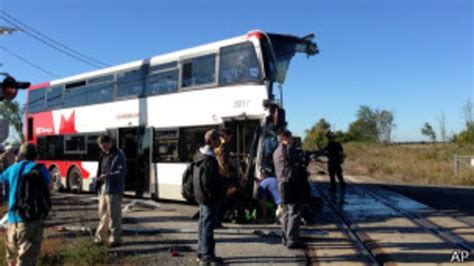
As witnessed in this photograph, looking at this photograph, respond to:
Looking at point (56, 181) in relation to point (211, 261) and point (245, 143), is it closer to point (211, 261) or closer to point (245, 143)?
point (245, 143)

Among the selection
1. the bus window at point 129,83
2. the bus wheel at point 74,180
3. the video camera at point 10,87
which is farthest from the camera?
the bus wheel at point 74,180

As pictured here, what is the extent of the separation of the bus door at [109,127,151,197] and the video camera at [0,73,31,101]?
4.89 m

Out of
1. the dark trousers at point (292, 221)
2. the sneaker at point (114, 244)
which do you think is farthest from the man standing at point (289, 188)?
the sneaker at point (114, 244)

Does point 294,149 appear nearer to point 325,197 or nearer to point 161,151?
point 161,151

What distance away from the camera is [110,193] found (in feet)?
24.8

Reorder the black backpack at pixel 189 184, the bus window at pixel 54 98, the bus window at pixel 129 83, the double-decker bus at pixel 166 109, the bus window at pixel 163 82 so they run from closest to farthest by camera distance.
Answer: the black backpack at pixel 189 184
the double-decker bus at pixel 166 109
the bus window at pixel 163 82
the bus window at pixel 129 83
the bus window at pixel 54 98

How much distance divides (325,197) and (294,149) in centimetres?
775

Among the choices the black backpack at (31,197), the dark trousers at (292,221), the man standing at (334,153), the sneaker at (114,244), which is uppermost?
the man standing at (334,153)

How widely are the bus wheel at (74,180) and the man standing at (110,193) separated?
30.2 feet

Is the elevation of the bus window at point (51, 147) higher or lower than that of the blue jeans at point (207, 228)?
higher

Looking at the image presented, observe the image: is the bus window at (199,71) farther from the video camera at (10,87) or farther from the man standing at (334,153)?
the video camera at (10,87)

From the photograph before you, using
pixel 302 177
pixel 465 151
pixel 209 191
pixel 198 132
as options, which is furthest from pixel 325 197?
pixel 465 151

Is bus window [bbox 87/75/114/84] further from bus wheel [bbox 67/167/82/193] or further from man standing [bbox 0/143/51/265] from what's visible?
man standing [bbox 0/143/51/265]

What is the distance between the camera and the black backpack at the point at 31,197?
17.9 feet
